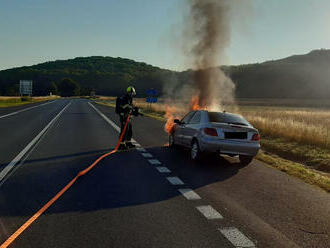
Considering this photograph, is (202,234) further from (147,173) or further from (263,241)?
(147,173)

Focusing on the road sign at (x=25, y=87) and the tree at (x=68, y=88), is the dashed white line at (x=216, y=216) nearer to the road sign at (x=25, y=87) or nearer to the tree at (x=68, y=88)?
the road sign at (x=25, y=87)

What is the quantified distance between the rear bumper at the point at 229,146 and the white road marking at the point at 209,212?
12.4ft

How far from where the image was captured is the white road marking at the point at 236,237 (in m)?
4.21

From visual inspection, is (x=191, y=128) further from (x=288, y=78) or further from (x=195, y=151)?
(x=288, y=78)

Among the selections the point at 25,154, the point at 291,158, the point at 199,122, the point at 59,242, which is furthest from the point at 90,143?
the point at 59,242

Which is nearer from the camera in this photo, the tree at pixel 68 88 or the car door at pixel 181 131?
the car door at pixel 181 131

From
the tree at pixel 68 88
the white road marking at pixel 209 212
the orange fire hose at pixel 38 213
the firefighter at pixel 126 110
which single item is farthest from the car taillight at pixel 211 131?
the tree at pixel 68 88

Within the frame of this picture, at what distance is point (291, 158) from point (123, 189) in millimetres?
7275

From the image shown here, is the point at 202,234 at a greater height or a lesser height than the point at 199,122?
lesser

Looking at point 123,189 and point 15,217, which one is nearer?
point 15,217

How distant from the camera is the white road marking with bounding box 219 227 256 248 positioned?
13.8ft

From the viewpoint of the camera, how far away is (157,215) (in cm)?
525

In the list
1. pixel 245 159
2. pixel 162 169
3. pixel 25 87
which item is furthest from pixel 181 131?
pixel 25 87

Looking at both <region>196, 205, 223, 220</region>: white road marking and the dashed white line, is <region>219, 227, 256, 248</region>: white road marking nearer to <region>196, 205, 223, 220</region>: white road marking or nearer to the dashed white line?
the dashed white line
